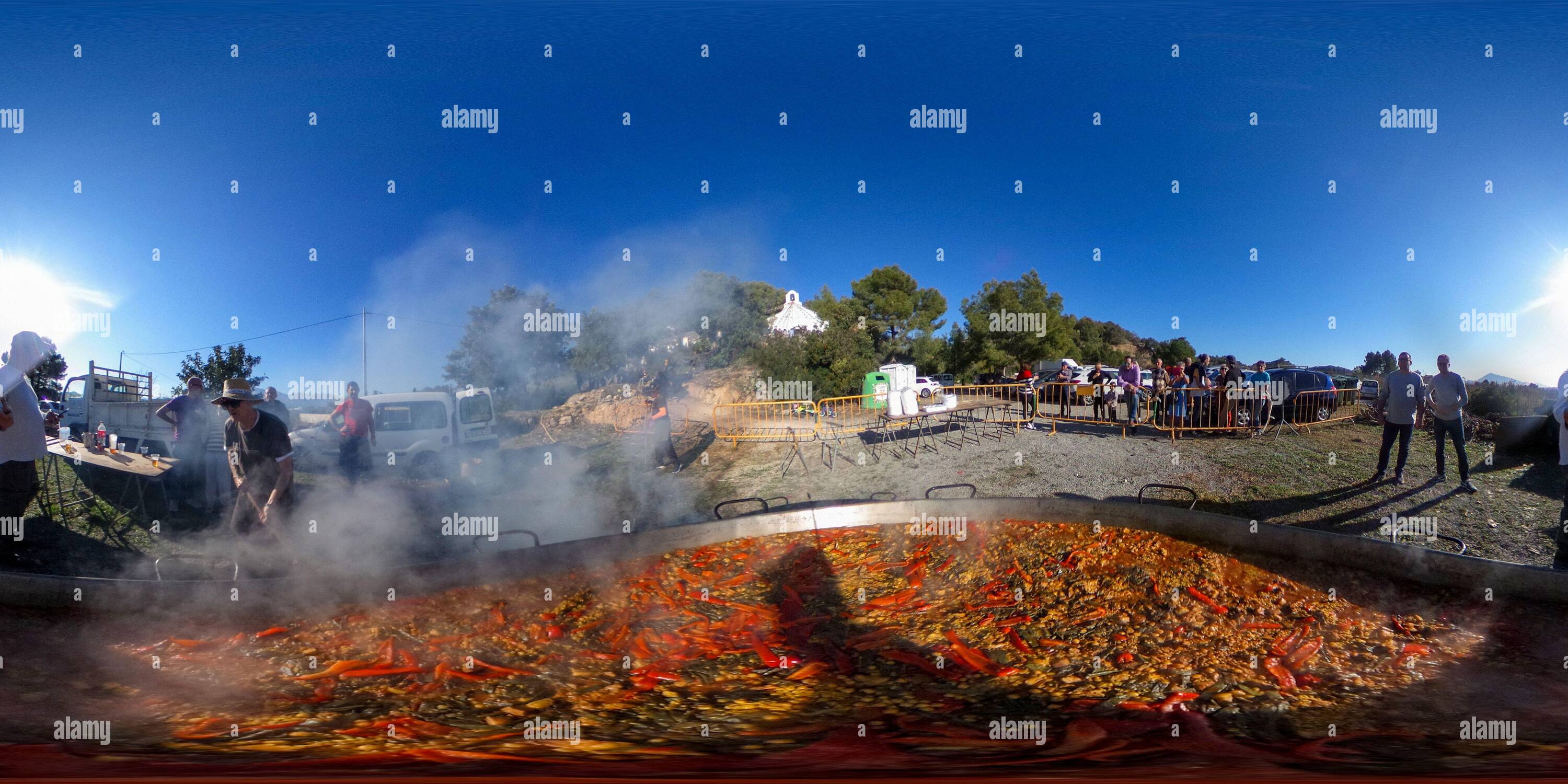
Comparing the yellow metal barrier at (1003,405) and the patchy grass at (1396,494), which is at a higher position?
the yellow metal barrier at (1003,405)

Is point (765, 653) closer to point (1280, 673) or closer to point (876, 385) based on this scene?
point (1280, 673)

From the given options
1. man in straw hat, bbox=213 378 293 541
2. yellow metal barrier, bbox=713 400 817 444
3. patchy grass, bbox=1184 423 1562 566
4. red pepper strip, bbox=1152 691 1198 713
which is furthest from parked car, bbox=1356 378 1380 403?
man in straw hat, bbox=213 378 293 541

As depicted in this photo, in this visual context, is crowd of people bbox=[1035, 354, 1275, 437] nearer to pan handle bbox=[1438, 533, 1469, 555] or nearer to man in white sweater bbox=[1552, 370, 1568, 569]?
man in white sweater bbox=[1552, 370, 1568, 569]

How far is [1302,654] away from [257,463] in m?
6.33

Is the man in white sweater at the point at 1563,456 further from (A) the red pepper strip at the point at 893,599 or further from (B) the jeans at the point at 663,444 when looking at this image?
(B) the jeans at the point at 663,444

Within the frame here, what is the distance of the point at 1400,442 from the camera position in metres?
7.48

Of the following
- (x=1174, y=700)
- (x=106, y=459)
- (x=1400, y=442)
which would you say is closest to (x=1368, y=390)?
(x=1400, y=442)

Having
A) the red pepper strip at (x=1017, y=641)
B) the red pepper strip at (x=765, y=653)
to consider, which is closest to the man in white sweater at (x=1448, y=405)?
the red pepper strip at (x=1017, y=641)

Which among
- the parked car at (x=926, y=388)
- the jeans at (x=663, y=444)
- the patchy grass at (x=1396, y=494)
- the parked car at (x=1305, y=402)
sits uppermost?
the parked car at (x=926, y=388)

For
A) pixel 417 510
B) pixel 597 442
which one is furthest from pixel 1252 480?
pixel 597 442

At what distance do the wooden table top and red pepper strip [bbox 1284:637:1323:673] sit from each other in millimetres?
10410

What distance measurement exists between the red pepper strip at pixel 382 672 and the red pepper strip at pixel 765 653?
1.31 metres

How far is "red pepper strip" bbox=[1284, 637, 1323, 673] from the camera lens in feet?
8.08

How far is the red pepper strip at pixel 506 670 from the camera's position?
2385 millimetres
